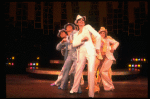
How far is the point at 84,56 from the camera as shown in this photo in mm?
5305

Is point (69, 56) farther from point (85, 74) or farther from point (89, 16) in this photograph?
point (89, 16)

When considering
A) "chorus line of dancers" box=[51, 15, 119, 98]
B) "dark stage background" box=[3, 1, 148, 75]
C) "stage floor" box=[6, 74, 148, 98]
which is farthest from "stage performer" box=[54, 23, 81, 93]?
"dark stage background" box=[3, 1, 148, 75]

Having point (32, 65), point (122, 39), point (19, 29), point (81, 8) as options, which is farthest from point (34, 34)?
point (122, 39)

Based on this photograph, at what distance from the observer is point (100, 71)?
6680 millimetres

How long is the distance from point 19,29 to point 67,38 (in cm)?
660

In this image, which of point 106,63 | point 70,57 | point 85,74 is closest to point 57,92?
point 70,57

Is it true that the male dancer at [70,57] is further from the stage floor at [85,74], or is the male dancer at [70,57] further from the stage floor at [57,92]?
the stage floor at [85,74]

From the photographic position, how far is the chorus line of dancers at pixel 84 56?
5.09 metres

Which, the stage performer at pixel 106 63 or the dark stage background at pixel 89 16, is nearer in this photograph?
the stage performer at pixel 106 63

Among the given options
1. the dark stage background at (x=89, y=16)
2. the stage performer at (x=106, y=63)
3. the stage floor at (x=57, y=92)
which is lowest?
the stage floor at (x=57, y=92)

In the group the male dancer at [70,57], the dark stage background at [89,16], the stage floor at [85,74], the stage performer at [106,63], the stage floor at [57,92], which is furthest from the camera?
the dark stage background at [89,16]

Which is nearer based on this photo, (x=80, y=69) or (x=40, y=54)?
(x=80, y=69)

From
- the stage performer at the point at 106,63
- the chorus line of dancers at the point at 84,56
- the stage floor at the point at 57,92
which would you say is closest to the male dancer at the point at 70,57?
the chorus line of dancers at the point at 84,56

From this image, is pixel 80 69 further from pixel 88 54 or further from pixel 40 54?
pixel 40 54
